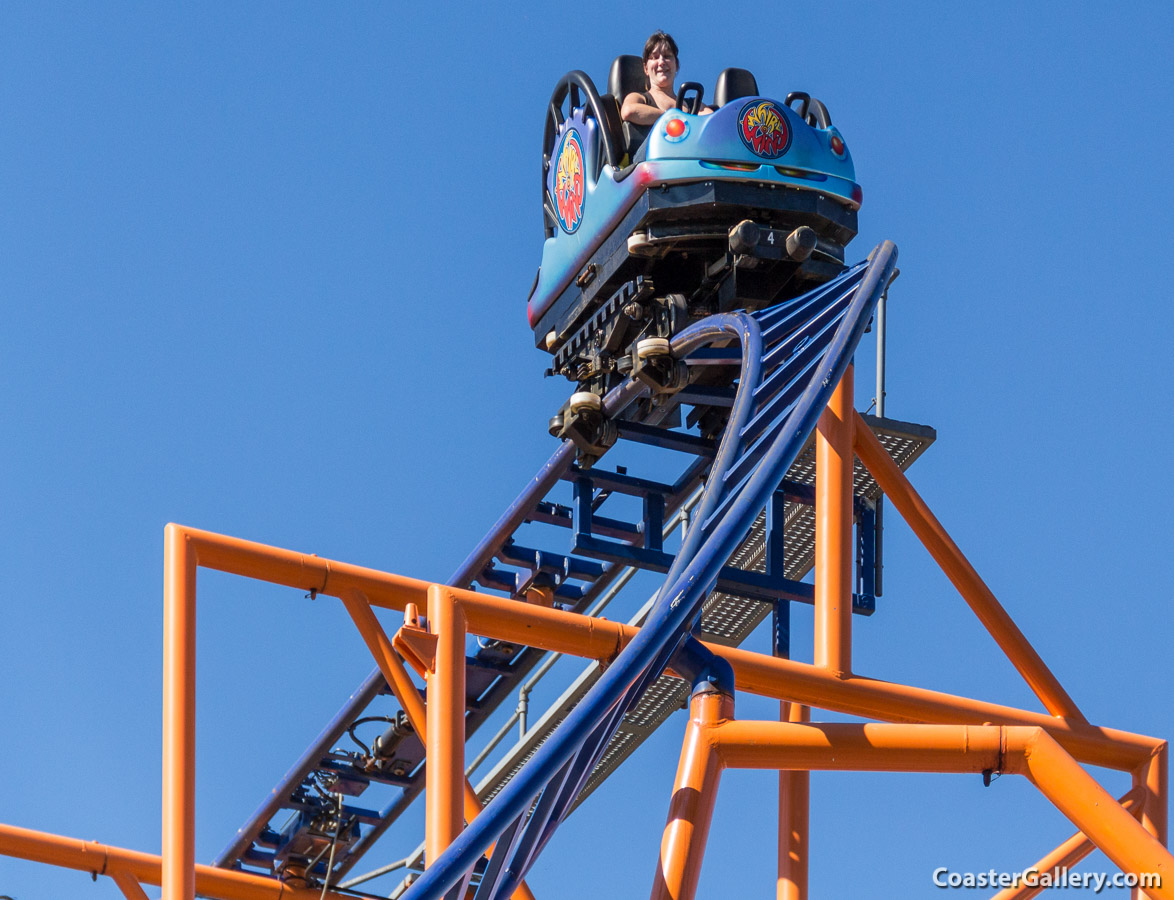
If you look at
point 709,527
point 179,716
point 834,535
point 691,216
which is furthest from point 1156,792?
point 179,716

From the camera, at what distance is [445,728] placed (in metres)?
10.7

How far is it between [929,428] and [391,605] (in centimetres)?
304

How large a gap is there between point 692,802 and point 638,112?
455cm

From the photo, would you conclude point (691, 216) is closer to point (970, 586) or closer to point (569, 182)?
point (569, 182)

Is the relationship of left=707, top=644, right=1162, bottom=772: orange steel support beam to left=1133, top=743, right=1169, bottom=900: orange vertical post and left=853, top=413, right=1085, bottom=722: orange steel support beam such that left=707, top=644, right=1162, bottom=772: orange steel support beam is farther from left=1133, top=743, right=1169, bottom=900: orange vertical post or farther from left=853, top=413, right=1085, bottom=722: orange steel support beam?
left=1133, top=743, right=1169, bottom=900: orange vertical post

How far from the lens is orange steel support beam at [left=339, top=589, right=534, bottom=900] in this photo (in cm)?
1125

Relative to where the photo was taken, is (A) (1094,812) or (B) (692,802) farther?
(B) (692,802)

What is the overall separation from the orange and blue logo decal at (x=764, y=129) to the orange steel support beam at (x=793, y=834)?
2913 millimetres

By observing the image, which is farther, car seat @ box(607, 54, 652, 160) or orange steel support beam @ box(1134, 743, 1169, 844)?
car seat @ box(607, 54, 652, 160)

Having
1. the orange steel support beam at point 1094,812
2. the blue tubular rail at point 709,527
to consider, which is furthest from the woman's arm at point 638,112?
the orange steel support beam at point 1094,812

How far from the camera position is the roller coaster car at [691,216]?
12.8 metres

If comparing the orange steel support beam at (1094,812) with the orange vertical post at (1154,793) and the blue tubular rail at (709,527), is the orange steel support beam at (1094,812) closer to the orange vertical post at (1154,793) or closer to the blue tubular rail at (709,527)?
the blue tubular rail at (709,527)

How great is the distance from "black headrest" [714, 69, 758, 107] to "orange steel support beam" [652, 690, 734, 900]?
4.06 metres

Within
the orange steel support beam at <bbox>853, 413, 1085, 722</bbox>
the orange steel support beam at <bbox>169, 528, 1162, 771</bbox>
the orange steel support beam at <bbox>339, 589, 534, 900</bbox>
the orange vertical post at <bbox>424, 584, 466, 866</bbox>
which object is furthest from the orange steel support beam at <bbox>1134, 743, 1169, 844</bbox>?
the orange vertical post at <bbox>424, 584, 466, 866</bbox>
